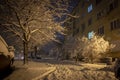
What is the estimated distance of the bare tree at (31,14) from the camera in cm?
1396

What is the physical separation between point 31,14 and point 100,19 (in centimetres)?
1983

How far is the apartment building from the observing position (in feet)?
85.9

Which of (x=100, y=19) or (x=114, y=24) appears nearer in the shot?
Answer: (x=114, y=24)

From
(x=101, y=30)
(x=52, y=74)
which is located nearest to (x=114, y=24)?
(x=101, y=30)

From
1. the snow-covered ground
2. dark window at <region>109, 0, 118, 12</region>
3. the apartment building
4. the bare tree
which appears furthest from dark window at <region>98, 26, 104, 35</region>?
the snow-covered ground

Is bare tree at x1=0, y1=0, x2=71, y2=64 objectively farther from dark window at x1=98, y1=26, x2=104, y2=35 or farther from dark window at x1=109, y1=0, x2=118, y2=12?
dark window at x1=98, y1=26, x2=104, y2=35

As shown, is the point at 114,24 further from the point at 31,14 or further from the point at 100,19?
the point at 31,14

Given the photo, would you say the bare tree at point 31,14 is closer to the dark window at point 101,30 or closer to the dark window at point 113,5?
the dark window at point 113,5

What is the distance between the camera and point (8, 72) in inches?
452

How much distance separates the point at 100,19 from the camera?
31656 mm

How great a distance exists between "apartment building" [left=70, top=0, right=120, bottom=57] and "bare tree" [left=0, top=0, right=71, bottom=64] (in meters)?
12.8

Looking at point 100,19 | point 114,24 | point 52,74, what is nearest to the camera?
point 52,74

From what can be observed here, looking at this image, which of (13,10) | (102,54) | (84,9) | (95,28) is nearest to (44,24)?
(13,10)

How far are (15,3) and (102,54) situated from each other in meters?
16.6
